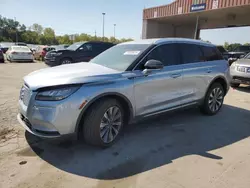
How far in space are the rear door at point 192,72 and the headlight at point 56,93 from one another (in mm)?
2367

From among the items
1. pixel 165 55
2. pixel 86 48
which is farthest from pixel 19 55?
pixel 165 55

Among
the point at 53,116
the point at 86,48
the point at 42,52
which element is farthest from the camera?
the point at 42,52

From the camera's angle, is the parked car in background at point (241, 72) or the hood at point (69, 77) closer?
the hood at point (69, 77)

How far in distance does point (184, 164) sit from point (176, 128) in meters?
1.31

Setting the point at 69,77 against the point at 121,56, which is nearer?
the point at 69,77

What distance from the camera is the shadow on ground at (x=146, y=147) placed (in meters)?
2.88

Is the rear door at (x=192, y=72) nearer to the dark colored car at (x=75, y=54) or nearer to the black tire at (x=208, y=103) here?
the black tire at (x=208, y=103)

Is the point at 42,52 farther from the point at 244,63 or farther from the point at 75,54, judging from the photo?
the point at 244,63

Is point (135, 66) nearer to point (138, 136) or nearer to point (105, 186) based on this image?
point (138, 136)

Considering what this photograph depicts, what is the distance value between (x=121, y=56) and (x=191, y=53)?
161 cm

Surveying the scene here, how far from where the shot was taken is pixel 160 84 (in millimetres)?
3818

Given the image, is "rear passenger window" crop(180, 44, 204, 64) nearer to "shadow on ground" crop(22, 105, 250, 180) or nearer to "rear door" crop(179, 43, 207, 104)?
"rear door" crop(179, 43, 207, 104)

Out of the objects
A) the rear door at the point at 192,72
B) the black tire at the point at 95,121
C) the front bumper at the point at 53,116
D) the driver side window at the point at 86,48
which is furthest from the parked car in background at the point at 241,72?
the driver side window at the point at 86,48

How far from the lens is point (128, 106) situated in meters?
3.45
